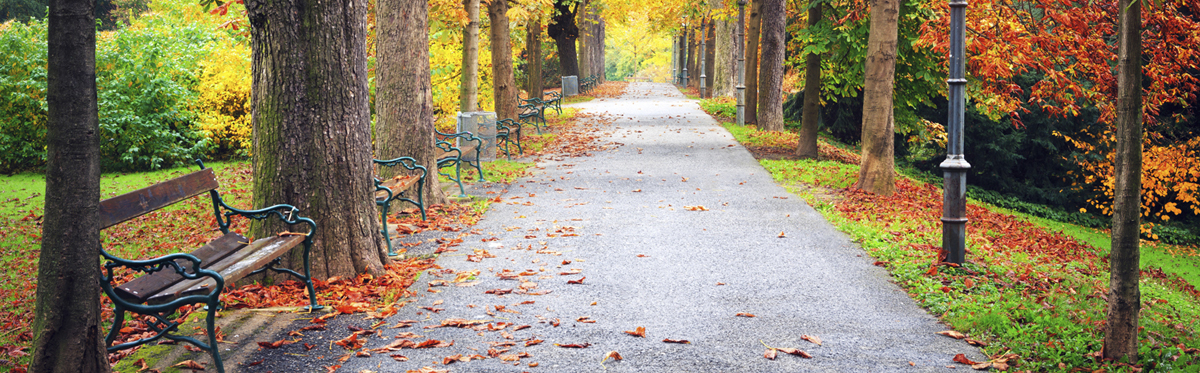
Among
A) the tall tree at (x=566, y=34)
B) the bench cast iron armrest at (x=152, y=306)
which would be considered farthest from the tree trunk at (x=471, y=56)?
the tall tree at (x=566, y=34)

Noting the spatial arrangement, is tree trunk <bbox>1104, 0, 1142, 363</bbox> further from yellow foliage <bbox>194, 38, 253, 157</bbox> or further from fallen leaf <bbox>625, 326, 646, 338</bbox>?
yellow foliage <bbox>194, 38, 253, 157</bbox>

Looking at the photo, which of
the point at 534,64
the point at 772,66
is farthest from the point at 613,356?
the point at 534,64

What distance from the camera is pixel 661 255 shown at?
7.11 metres

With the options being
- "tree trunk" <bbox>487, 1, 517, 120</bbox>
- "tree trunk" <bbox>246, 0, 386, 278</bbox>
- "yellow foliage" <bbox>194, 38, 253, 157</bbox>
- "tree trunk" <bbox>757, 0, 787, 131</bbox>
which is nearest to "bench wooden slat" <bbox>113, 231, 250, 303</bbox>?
"tree trunk" <bbox>246, 0, 386, 278</bbox>

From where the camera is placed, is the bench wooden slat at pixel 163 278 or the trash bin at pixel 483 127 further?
A: the trash bin at pixel 483 127

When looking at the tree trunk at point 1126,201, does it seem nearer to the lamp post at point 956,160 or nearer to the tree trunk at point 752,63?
the lamp post at point 956,160

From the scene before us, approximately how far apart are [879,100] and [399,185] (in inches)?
234

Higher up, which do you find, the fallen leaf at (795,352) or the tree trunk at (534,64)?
the tree trunk at (534,64)

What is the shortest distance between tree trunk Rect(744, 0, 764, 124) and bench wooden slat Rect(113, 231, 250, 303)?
16.2 meters

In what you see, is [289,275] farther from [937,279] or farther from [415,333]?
[937,279]

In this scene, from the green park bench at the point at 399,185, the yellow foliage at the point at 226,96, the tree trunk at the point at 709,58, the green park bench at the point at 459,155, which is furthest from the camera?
the tree trunk at the point at 709,58

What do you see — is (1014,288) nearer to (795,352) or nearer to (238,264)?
(795,352)

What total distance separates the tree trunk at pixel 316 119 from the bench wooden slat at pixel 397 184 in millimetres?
1563

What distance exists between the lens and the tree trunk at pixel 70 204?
10.9ft
